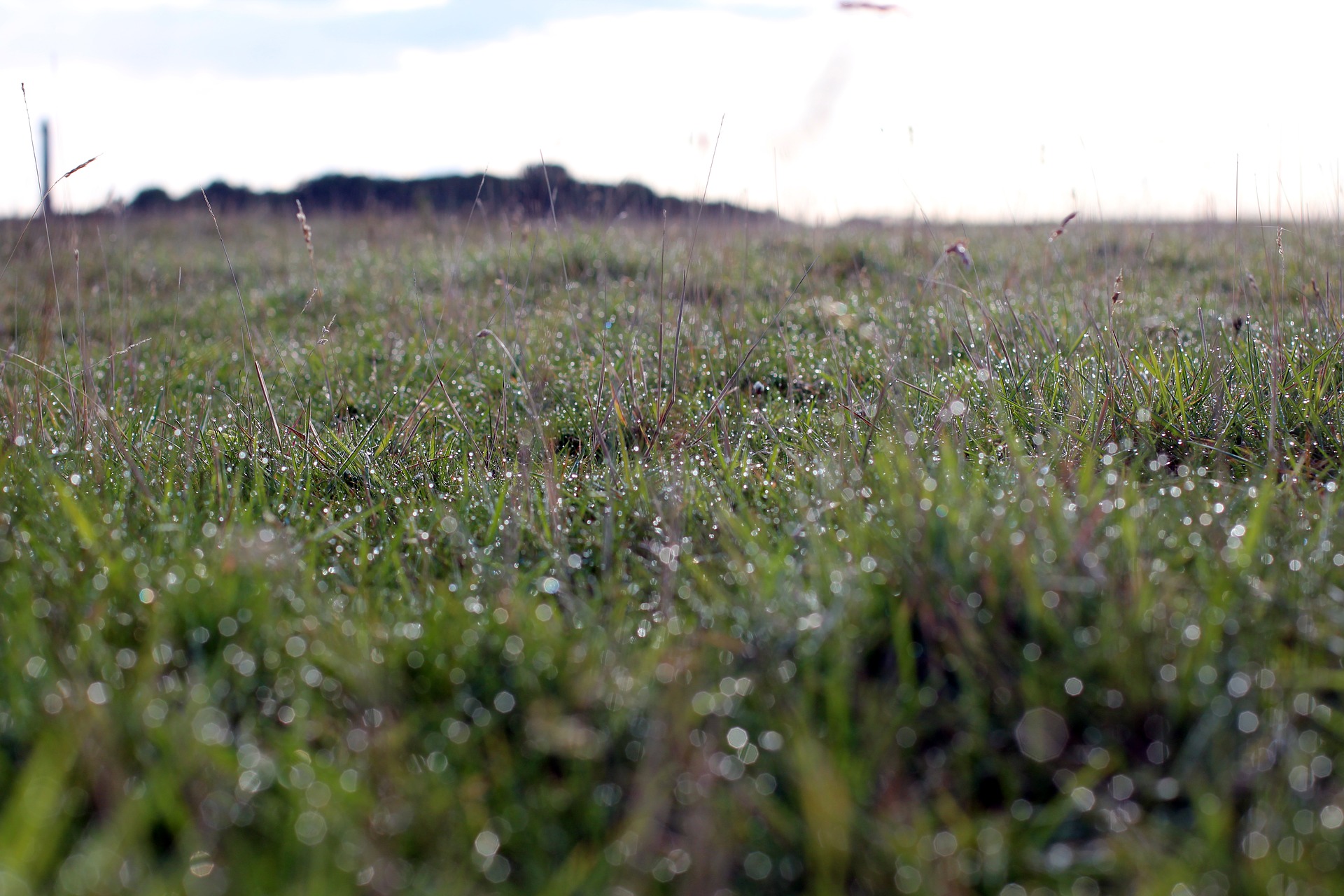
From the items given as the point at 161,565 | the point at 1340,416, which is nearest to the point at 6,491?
the point at 161,565

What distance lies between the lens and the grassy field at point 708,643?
0.98 m

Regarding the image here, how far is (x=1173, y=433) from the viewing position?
6.62 feet

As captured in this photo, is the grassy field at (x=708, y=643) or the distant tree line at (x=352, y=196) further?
the distant tree line at (x=352, y=196)

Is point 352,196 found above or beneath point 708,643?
above

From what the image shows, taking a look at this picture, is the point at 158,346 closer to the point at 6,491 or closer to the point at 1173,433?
the point at 6,491

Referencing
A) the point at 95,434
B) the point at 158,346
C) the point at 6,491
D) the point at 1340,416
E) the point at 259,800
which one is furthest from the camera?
the point at 158,346

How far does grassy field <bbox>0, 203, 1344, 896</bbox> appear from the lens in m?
0.98

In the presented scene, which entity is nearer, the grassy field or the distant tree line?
the grassy field

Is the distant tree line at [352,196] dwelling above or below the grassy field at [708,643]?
above

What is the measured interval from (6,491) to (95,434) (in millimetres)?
386

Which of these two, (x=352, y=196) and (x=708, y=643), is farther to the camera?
(x=352, y=196)

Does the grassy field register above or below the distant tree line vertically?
below

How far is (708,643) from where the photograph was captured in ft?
4.24

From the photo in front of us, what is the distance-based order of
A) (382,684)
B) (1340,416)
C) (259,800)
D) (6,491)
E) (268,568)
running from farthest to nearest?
(1340,416) < (6,491) < (268,568) < (382,684) < (259,800)
